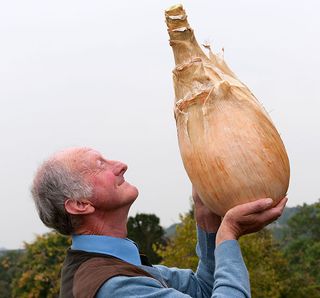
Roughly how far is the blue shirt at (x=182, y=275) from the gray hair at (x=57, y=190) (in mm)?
161

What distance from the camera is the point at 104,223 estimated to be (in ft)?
12.7

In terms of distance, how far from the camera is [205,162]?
3.45m

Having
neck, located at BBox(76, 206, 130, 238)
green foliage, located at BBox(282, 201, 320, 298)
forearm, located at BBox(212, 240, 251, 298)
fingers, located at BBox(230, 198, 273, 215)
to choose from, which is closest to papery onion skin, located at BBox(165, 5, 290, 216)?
fingers, located at BBox(230, 198, 273, 215)

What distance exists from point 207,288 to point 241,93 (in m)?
1.38

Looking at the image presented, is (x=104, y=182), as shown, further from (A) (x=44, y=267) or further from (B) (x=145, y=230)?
(A) (x=44, y=267)

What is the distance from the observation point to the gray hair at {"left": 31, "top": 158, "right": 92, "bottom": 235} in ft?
12.4

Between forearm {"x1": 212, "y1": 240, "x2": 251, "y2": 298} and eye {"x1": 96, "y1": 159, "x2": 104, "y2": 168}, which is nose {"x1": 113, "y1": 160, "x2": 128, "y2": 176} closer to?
eye {"x1": 96, "y1": 159, "x2": 104, "y2": 168}

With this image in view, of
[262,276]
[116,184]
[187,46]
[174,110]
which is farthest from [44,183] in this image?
[262,276]

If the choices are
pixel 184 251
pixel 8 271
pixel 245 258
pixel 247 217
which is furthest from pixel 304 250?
pixel 247 217

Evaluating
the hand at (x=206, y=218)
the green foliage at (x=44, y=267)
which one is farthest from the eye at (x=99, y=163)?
the green foliage at (x=44, y=267)

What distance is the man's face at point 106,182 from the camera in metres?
3.76

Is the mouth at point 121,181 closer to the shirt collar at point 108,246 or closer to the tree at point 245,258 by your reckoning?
the shirt collar at point 108,246

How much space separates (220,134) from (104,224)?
921 millimetres

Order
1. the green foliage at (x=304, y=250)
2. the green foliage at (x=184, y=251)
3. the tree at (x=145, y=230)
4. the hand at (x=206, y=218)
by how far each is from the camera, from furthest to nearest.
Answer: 1. the green foliage at (x=304, y=250)
2. the tree at (x=145, y=230)
3. the green foliage at (x=184, y=251)
4. the hand at (x=206, y=218)
